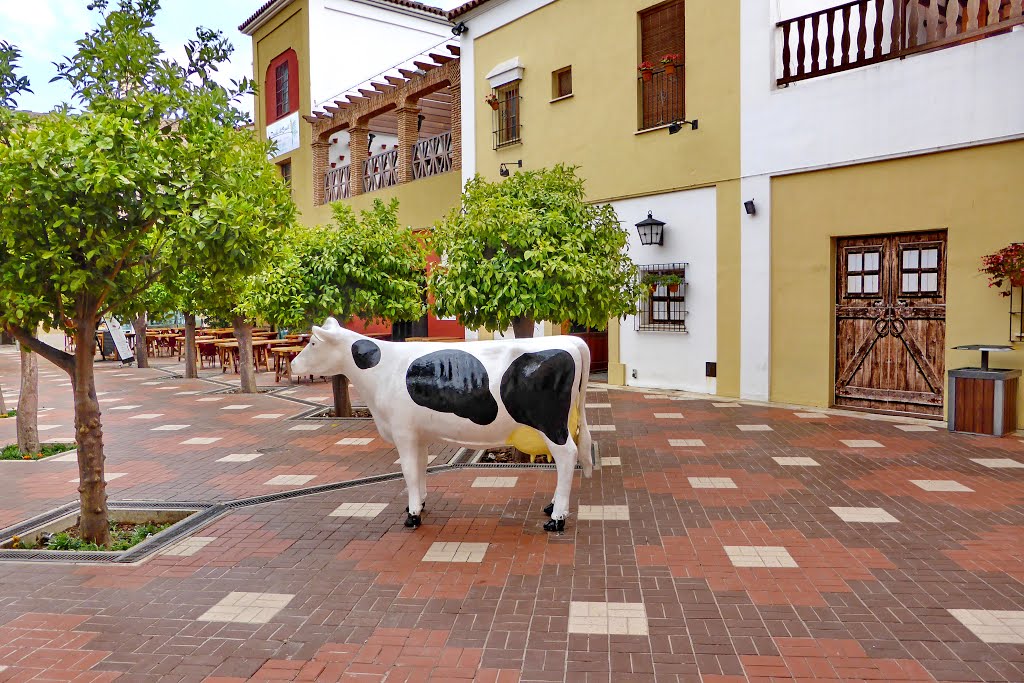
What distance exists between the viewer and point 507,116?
1547 cm

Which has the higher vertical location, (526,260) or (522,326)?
(526,260)

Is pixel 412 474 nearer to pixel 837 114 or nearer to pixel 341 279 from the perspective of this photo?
pixel 341 279

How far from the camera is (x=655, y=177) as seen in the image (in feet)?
41.7

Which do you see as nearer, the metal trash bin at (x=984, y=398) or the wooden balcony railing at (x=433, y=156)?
the metal trash bin at (x=984, y=398)

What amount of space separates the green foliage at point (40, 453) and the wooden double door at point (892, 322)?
10.7 m

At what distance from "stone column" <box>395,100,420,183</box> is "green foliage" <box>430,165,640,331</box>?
10743 millimetres

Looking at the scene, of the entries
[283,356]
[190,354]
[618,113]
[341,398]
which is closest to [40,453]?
[341,398]

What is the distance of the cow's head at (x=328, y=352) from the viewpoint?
5.71 metres

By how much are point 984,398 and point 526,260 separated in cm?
574

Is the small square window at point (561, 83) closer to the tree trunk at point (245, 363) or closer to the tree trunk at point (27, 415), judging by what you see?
the tree trunk at point (245, 363)

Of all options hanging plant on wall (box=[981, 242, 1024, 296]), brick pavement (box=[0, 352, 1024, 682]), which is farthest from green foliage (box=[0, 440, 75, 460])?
hanging plant on wall (box=[981, 242, 1024, 296])

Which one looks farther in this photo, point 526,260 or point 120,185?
point 526,260

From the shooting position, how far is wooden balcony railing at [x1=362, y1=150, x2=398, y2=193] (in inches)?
772

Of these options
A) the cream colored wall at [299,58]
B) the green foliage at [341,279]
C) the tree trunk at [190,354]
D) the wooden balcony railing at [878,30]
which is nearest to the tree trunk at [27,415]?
the green foliage at [341,279]
